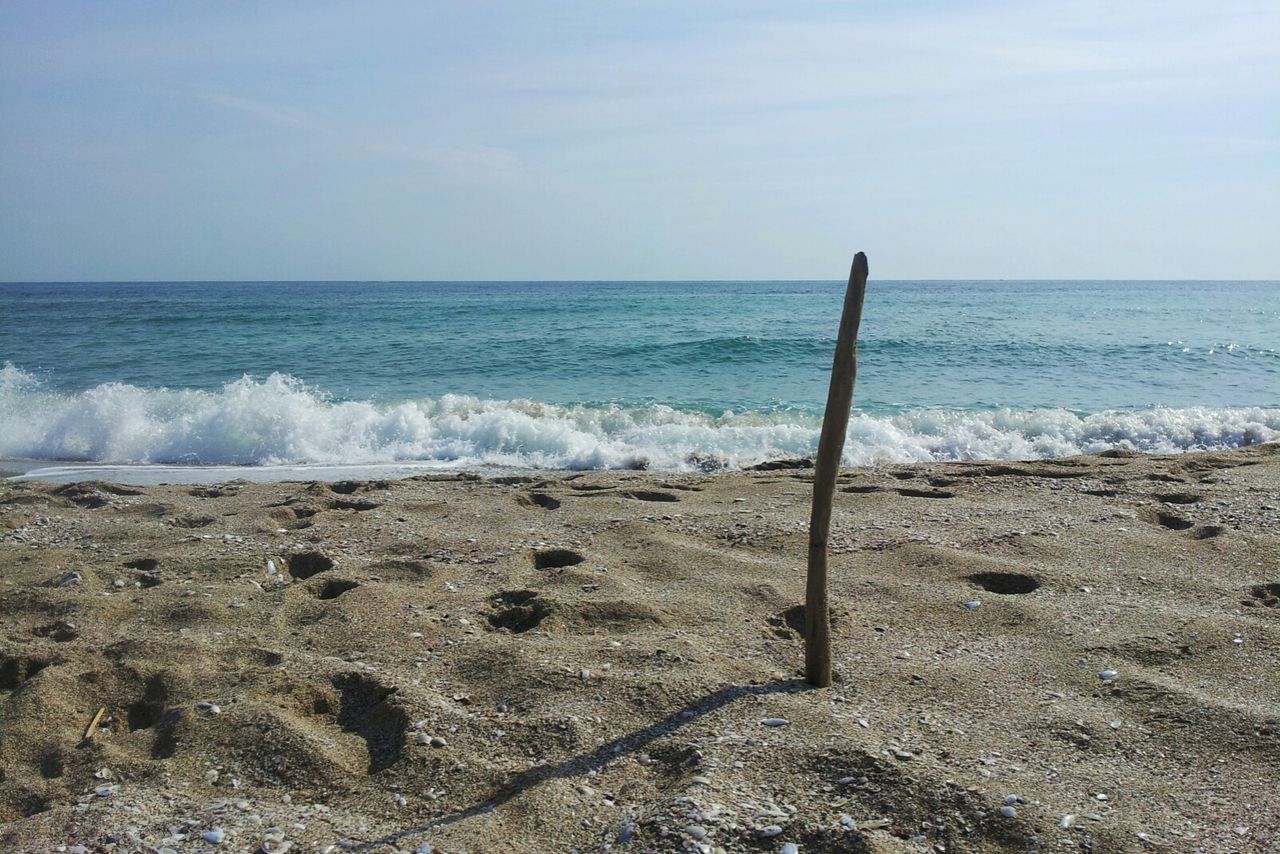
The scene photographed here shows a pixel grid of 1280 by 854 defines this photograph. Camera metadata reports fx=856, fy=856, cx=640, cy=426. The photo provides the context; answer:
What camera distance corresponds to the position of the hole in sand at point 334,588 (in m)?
5.59

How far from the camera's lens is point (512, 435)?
12.4 m

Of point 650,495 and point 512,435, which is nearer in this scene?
point 650,495

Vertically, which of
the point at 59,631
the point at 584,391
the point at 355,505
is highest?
the point at 584,391

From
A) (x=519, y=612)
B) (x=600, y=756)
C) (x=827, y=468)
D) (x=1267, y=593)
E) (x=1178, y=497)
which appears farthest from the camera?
(x=1178, y=497)

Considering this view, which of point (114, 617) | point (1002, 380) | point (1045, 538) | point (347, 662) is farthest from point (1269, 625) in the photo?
point (1002, 380)

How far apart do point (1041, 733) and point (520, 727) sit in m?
2.32

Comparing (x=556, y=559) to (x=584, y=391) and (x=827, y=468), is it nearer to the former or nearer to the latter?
(x=827, y=468)

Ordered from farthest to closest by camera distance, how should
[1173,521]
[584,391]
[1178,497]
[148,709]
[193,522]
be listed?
[584,391] → [1178,497] → [193,522] → [1173,521] → [148,709]

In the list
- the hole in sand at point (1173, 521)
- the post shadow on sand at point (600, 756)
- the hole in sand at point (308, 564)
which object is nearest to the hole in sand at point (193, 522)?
the hole in sand at point (308, 564)

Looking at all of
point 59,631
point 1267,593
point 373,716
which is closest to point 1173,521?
point 1267,593

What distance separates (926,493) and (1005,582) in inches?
105

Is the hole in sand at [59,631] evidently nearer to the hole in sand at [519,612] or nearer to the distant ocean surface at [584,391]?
the hole in sand at [519,612]

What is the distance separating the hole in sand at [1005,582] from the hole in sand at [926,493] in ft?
8.15

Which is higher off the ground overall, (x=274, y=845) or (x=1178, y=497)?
(x=1178, y=497)
